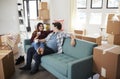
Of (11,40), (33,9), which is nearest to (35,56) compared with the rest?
(11,40)

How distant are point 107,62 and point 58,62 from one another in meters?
0.86

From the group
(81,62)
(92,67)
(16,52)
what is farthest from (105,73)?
(16,52)

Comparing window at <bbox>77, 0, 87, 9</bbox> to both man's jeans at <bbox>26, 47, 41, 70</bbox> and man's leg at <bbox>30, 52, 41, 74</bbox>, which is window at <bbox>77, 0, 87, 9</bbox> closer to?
man's jeans at <bbox>26, 47, 41, 70</bbox>

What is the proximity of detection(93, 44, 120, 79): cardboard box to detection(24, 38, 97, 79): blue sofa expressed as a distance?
0.12 m

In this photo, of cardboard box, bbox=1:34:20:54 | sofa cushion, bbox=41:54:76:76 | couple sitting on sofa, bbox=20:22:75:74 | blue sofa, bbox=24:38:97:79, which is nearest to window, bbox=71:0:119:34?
cardboard box, bbox=1:34:20:54

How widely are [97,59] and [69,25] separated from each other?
3.18 m

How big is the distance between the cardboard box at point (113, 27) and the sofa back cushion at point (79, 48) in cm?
184

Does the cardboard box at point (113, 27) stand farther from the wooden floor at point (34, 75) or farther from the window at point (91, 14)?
the wooden floor at point (34, 75)

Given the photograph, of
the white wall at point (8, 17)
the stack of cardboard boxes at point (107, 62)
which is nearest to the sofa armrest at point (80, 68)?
the stack of cardboard boxes at point (107, 62)

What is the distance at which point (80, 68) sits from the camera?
2.27 metres

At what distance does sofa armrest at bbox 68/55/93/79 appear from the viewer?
7.13ft

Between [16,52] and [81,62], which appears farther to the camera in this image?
[16,52]

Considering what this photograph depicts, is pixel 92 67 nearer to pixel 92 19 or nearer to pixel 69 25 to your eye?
pixel 69 25

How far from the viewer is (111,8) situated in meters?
5.20
